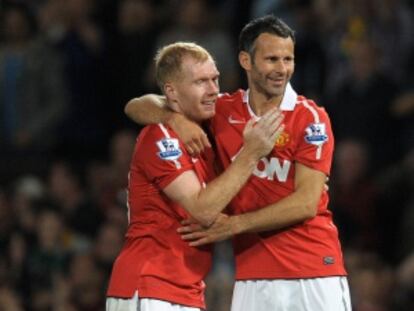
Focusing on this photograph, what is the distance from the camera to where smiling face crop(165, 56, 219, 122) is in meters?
6.65

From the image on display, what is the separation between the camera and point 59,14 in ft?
41.8

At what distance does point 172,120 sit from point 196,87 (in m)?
0.22

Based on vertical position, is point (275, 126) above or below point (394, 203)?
above

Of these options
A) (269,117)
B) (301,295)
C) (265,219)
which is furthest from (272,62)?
(301,295)

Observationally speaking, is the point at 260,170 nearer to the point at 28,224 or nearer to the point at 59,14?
the point at 28,224

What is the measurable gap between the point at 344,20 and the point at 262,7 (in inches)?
42.0

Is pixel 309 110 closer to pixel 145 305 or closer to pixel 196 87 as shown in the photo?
pixel 196 87

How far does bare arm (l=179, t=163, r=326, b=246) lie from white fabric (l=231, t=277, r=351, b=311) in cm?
31

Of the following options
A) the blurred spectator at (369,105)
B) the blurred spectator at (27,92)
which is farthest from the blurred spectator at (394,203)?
the blurred spectator at (27,92)

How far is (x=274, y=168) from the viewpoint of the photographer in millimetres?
6734

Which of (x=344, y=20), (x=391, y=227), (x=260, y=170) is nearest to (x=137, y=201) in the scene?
(x=260, y=170)

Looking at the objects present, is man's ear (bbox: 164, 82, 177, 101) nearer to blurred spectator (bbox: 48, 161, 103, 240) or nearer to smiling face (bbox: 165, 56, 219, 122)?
smiling face (bbox: 165, 56, 219, 122)

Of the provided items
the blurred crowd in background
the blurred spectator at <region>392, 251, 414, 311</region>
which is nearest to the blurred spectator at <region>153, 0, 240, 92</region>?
the blurred crowd in background

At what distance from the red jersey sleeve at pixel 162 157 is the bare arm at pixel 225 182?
4 centimetres
